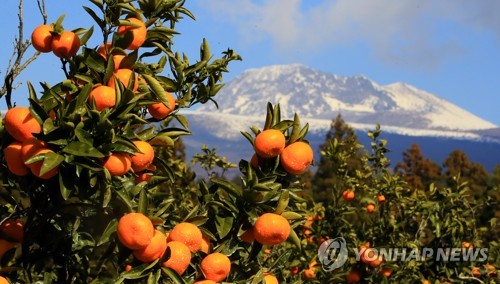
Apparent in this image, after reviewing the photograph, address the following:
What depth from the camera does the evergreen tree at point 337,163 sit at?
6805mm

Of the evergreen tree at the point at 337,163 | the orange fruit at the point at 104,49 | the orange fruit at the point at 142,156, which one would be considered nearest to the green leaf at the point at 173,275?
the orange fruit at the point at 142,156

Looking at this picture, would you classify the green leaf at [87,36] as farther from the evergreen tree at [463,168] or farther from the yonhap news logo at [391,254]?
the evergreen tree at [463,168]

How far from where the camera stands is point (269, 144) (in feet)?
9.18

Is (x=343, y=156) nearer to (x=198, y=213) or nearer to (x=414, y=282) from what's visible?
(x=414, y=282)

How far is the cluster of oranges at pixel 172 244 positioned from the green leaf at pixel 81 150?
27cm

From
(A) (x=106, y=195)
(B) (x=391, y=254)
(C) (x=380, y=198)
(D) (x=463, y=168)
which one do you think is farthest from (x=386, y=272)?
(D) (x=463, y=168)

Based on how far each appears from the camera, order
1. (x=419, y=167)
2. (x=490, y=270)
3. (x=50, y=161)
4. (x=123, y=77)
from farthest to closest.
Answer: (x=419, y=167), (x=490, y=270), (x=123, y=77), (x=50, y=161)

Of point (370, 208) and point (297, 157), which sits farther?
point (370, 208)

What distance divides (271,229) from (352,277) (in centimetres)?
345

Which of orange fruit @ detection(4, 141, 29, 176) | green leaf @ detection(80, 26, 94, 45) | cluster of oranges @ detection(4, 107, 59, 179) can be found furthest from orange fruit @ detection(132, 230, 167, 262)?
green leaf @ detection(80, 26, 94, 45)

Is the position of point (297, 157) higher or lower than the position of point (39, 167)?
higher

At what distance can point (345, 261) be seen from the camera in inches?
222

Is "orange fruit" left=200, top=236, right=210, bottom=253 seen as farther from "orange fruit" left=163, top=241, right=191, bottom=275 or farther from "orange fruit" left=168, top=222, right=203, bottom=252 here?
"orange fruit" left=163, top=241, right=191, bottom=275

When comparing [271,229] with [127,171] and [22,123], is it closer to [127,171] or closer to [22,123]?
[127,171]
